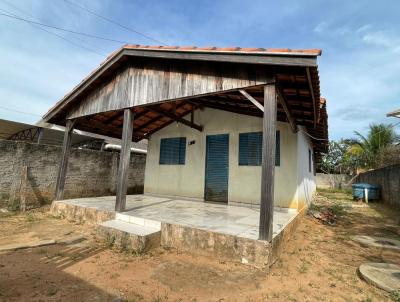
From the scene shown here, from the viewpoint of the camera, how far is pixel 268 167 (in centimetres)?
442

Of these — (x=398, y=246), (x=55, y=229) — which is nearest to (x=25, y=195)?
(x=55, y=229)

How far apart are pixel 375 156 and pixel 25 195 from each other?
25.7 meters

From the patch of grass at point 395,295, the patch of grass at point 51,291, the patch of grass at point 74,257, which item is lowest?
the patch of grass at point 51,291

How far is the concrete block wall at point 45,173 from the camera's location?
8031mm

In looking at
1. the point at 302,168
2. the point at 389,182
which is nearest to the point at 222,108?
the point at 302,168

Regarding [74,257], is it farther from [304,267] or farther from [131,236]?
[304,267]

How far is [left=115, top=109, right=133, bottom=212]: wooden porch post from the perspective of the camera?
21.3 feet

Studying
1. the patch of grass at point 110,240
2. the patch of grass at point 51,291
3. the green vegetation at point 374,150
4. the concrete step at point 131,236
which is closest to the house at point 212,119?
the concrete step at point 131,236

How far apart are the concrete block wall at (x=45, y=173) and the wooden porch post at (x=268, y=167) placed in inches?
316

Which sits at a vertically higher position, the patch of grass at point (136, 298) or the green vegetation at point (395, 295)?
the green vegetation at point (395, 295)

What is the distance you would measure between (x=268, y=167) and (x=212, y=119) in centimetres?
535

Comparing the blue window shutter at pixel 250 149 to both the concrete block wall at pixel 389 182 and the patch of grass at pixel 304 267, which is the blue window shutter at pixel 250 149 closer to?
the patch of grass at pixel 304 267

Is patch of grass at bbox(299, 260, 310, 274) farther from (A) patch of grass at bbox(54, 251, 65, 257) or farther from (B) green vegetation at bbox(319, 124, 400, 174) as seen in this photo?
(B) green vegetation at bbox(319, 124, 400, 174)

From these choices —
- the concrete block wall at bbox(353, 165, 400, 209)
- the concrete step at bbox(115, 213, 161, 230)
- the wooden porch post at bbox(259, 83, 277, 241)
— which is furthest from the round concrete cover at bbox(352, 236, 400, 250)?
the concrete block wall at bbox(353, 165, 400, 209)
